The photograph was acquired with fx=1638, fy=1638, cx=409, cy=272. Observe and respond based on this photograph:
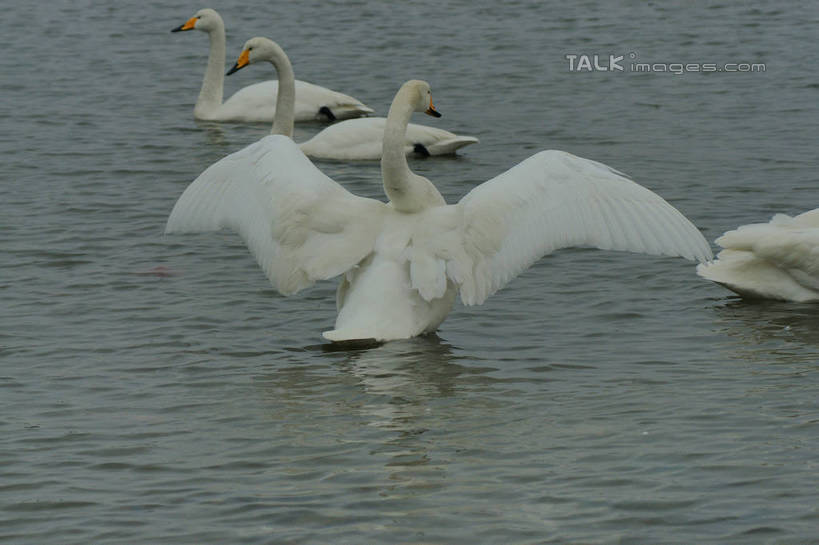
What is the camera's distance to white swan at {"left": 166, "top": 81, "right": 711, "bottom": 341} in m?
8.99

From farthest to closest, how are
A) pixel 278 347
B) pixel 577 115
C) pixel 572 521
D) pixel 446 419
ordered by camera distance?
pixel 577 115 < pixel 278 347 < pixel 446 419 < pixel 572 521

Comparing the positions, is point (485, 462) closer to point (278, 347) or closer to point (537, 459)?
point (537, 459)

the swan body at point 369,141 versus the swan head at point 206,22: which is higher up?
the swan head at point 206,22

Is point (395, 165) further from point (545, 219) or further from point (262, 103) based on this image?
point (262, 103)

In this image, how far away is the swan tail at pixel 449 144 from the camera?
15023mm

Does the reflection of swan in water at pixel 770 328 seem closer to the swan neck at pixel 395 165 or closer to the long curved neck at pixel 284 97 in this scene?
the swan neck at pixel 395 165

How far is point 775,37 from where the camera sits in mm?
20391

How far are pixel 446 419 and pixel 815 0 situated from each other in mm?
16330

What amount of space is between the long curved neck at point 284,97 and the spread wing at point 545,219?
688 centimetres

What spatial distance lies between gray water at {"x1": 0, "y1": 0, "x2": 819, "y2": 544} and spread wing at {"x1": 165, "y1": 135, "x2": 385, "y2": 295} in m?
0.55

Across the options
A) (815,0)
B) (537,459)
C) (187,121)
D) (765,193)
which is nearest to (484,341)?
(537,459)

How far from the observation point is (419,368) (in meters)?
8.99

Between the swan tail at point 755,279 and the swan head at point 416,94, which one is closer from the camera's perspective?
→ the swan head at point 416,94

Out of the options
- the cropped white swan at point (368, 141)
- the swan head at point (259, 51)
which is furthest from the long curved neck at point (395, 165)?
the swan head at point (259, 51)
